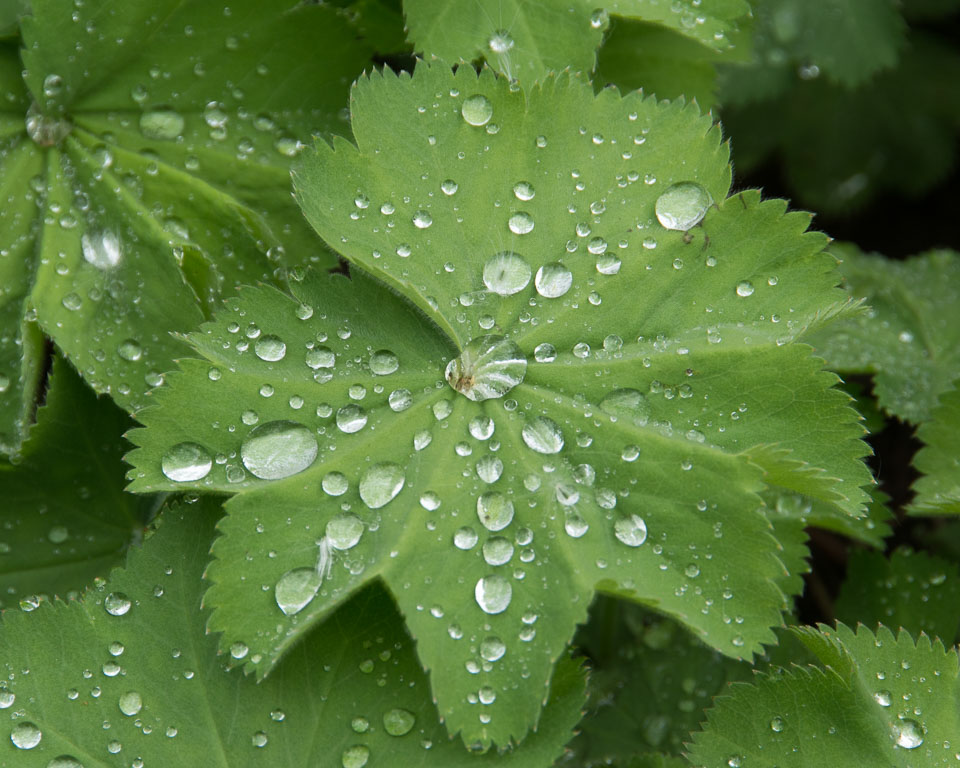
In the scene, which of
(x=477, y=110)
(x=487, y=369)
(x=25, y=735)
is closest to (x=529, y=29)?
(x=477, y=110)

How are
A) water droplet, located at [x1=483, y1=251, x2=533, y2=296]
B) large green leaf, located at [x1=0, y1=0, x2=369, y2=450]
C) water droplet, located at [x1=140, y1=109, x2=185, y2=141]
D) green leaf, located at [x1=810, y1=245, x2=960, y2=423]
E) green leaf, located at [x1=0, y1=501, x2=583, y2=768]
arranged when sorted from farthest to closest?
green leaf, located at [x1=810, y1=245, x2=960, y2=423] < water droplet, located at [x1=140, y1=109, x2=185, y2=141] < large green leaf, located at [x1=0, y1=0, x2=369, y2=450] < water droplet, located at [x1=483, y1=251, x2=533, y2=296] < green leaf, located at [x1=0, y1=501, x2=583, y2=768]

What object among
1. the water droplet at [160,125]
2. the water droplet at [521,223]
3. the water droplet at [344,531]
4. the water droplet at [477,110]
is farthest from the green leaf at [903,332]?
the water droplet at [160,125]

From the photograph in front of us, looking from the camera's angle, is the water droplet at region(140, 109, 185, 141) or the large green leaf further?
the water droplet at region(140, 109, 185, 141)

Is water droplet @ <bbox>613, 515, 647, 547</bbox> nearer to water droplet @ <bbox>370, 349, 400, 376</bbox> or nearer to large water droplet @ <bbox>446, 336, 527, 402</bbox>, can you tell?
large water droplet @ <bbox>446, 336, 527, 402</bbox>

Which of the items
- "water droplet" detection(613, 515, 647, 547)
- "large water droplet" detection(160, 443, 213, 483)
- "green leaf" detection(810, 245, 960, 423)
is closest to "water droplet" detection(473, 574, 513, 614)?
"water droplet" detection(613, 515, 647, 547)

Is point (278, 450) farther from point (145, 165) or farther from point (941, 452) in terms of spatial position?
point (941, 452)

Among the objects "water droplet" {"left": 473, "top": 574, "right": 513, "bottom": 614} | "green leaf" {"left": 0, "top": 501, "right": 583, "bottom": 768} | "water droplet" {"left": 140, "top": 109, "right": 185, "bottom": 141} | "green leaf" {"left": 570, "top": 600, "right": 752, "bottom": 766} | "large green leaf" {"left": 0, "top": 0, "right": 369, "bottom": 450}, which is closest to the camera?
"water droplet" {"left": 473, "top": 574, "right": 513, "bottom": 614}
